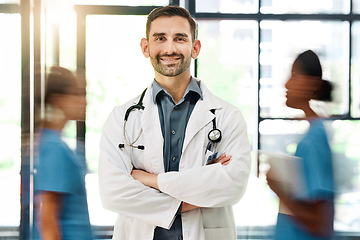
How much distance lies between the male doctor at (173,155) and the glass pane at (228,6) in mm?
1433

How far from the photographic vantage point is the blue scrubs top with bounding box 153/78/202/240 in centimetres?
133

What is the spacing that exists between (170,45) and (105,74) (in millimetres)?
1547

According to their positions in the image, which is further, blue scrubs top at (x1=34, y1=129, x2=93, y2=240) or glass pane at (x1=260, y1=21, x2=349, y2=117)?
glass pane at (x1=260, y1=21, x2=349, y2=117)

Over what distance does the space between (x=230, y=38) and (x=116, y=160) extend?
1.67 metres

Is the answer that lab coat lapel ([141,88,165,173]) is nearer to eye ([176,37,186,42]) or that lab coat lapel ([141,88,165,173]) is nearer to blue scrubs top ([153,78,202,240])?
blue scrubs top ([153,78,202,240])

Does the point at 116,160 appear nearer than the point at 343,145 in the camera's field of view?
Yes

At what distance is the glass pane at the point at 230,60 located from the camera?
2762 mm

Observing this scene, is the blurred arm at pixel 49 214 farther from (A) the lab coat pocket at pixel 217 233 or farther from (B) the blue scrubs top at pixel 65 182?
(A) the lab coat pocket at pixel 217 233

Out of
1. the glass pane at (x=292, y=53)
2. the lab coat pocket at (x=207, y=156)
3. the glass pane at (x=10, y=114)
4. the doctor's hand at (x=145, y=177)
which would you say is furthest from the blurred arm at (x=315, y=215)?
the glass pane at (x=10, y=114)

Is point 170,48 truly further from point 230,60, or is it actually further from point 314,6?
point 314,6

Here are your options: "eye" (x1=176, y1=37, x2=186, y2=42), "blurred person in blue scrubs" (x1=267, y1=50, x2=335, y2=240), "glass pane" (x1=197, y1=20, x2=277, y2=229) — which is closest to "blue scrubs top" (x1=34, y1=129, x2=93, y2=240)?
"eye" (x1=176, y1=37, x2=186, y2=42)

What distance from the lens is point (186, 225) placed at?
131 centimetres

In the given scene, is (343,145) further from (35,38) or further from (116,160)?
(35,38)

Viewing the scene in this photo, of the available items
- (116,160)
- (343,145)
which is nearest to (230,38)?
(343,145)
